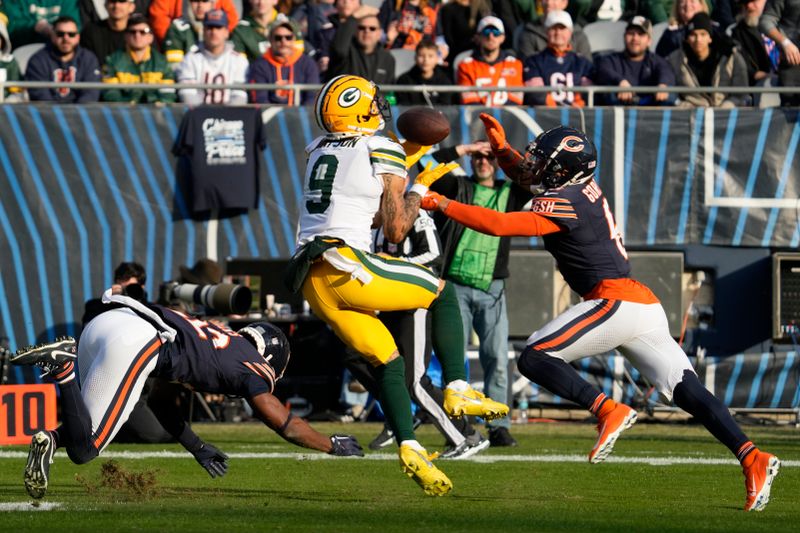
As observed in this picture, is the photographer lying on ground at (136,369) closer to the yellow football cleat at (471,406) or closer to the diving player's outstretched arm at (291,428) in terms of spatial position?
the diving player's outstretched arm at (291,428)

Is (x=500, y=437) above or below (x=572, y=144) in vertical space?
below

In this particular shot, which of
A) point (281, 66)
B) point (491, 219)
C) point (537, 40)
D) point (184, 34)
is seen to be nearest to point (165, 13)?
point (184, 34)

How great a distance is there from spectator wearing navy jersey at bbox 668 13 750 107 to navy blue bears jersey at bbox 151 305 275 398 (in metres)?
7.91

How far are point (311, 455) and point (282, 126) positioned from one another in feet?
14.3

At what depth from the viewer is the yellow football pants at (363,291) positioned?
7.04 meters

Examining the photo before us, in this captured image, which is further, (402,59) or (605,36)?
(605,36)

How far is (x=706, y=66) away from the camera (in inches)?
557

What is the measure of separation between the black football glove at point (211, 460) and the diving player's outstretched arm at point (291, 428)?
0.52 meters

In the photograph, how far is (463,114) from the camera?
1352cm

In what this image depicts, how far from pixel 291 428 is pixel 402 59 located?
8640mm

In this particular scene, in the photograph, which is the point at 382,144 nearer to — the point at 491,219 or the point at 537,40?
the point at 491,219

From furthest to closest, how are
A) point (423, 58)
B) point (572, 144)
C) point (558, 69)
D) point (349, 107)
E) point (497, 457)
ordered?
point (558, 69)
point (423, 58)
point (497, 457)
point (572, 144)
point (349, 107)

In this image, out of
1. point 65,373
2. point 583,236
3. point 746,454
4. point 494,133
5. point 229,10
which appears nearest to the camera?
point 65,373

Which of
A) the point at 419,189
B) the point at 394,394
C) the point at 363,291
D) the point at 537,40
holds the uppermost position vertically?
the point at 537,40
